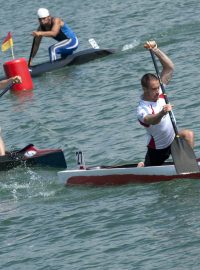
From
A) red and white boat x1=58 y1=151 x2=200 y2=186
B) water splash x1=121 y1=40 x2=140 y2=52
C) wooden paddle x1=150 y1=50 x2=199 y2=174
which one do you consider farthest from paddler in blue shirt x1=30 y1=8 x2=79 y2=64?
wooden paddle x1=150 y1=50 x2=199 y2=174

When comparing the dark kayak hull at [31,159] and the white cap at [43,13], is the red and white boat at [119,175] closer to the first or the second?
the dark kayak hull at [31,159]

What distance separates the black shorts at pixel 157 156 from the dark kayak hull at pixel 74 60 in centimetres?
968

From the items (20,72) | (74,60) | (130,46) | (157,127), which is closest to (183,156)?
(157,127)

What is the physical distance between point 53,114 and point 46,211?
19.6 ft

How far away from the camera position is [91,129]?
56.7 ft

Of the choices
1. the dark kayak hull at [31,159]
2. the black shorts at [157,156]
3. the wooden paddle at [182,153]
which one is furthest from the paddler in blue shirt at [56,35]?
the wooden paddle at [182,153]

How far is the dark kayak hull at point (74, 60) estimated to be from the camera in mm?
22906

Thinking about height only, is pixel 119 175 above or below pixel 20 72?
above

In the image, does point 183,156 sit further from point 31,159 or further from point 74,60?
point 74,60

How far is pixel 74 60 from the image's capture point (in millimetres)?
22938

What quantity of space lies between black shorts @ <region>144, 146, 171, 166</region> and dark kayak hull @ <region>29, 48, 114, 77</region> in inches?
381

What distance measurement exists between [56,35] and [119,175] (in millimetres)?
9529

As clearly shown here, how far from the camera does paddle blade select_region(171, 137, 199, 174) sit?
12.9 metres

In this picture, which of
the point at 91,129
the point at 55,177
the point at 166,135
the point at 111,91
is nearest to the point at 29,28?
the point at 111,91
